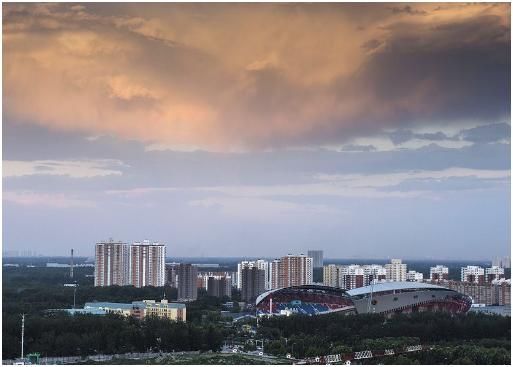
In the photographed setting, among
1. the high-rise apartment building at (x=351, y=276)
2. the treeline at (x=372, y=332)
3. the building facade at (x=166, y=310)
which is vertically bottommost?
the treeline at (x=372, y=332)

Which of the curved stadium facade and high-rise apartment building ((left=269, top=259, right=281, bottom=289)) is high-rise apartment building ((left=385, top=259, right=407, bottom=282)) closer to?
high-rise apartment building ((left=269, top=259, right=281, bottom=289))

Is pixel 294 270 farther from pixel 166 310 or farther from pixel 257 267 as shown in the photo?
pixel 166 310

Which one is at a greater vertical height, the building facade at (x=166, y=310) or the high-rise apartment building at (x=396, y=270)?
the high-rise apartment building at (x=396, y=270)

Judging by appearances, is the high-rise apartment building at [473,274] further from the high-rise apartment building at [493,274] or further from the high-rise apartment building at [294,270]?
the high-rise apartment building at [294,270]

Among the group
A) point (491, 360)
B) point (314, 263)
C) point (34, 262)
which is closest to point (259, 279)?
point (314, 263)

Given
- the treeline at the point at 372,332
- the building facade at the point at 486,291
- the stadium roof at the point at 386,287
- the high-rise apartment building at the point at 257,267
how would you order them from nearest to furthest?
the treeline at the point at 372,332 < the stadium roof at the point at 386,287 < the building facade at the point at 486,291 < the high-rise apartment building at the point at 257,267

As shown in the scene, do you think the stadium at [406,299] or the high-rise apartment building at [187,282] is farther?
the high-rise apartment building at [187,282]

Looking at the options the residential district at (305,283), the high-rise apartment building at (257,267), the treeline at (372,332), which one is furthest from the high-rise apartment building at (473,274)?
the treeline at (372,332)

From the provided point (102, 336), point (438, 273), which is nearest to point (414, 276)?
point (438, 273)
